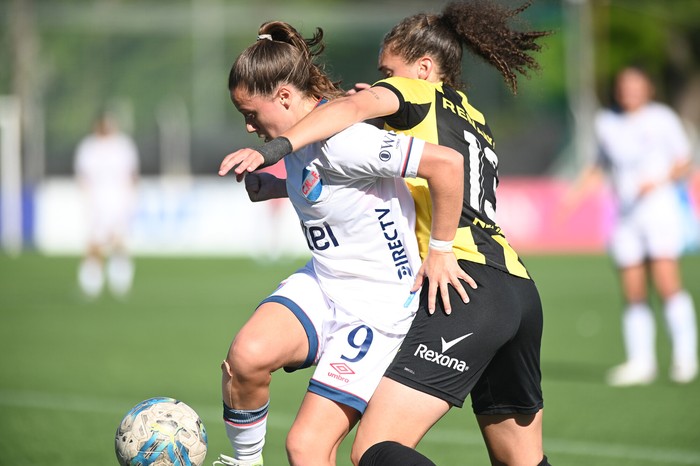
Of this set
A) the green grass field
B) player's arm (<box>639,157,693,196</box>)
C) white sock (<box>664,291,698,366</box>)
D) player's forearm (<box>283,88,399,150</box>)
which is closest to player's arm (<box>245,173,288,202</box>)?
player's forearm (<box>283,88,399,150</box>)

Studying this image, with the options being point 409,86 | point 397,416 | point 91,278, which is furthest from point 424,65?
point 91,278

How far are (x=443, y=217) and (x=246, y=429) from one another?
1.24m

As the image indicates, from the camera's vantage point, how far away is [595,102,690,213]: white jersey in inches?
352

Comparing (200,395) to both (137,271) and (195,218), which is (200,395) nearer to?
(137,271)

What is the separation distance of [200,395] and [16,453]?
6.90 ft

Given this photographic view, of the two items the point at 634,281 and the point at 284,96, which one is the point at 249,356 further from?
the point at 634,281

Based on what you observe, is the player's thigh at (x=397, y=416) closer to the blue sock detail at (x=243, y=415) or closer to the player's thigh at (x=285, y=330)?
the player's thigh at (x=285, y=330)

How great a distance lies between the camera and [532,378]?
4.18 metres

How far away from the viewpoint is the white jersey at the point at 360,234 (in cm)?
411

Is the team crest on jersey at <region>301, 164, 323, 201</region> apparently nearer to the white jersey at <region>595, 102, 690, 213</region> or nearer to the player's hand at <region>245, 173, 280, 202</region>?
the player's hand at <region>245, 173, 280, 202</region>

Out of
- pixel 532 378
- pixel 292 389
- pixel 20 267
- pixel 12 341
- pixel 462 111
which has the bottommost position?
pixel 20 267

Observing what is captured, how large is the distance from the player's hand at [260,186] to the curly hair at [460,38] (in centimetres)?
85

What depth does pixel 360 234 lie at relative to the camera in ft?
13.8

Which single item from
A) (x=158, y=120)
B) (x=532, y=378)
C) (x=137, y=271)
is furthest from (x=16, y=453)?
(x=158, y=120)
